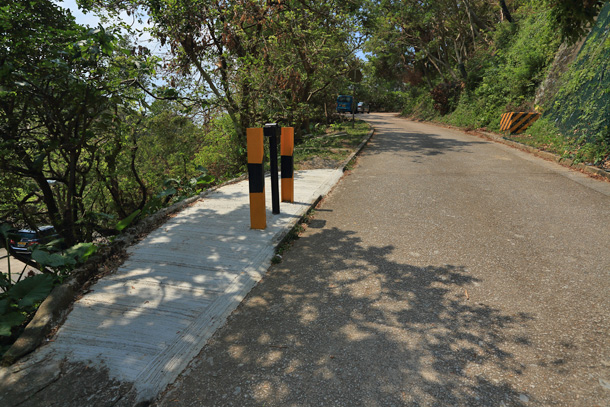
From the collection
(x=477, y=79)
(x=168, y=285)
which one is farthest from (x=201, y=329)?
(x=477, y=79)

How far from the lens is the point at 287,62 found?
13359 millimetres

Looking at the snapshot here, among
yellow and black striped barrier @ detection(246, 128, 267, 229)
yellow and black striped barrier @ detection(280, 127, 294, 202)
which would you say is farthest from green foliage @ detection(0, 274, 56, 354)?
yellow and black striped barrier @ detection(280, 127, 294, 202)

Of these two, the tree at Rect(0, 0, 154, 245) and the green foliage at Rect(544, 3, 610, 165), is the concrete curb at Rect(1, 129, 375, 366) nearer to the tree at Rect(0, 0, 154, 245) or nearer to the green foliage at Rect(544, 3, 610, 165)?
the tree at Rect(0, 0, 154, 245)

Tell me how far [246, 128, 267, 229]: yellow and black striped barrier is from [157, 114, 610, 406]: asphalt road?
69cm

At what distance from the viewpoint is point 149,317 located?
10.2ft

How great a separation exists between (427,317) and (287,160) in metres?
3.83

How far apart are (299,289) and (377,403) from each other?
1.58 metres

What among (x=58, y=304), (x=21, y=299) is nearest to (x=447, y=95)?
(x=58, y=304)

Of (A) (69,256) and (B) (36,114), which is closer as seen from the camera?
(A) (69,256)

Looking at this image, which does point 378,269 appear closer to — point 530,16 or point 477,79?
point 530,16

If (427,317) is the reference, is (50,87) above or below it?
above

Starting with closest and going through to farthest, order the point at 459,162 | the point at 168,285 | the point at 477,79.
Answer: the point at 168,285, the point at 459,162, the point at 477,79

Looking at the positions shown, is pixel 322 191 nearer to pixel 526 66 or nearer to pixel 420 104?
pixel 526 66

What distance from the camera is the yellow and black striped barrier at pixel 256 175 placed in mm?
4832
